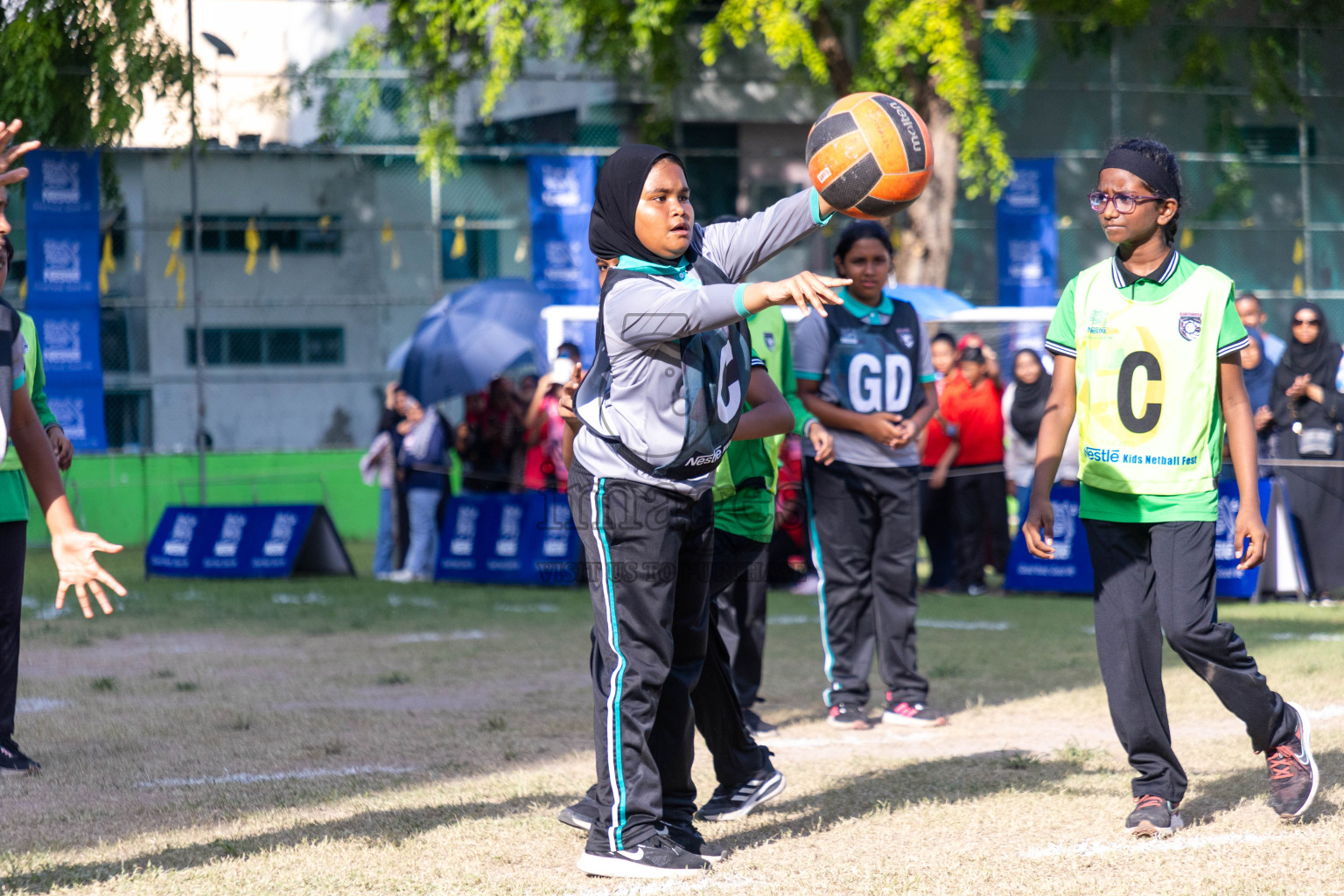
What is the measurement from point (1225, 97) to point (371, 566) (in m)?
15.5

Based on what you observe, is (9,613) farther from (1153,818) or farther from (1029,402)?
(1029,402)

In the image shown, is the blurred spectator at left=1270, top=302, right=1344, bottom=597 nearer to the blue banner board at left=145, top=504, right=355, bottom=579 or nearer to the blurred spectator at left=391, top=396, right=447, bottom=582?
the blurred spectator at left=391, top=396, right=447, bottom=582

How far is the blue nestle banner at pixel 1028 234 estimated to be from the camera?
66.3 ft

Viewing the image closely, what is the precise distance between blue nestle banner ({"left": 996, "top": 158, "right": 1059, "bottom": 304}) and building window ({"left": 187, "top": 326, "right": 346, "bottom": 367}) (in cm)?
911

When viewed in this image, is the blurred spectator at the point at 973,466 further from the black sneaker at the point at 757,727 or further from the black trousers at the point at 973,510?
Result: the black sneaker at the point at 757,727

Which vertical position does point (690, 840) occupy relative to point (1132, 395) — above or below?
below

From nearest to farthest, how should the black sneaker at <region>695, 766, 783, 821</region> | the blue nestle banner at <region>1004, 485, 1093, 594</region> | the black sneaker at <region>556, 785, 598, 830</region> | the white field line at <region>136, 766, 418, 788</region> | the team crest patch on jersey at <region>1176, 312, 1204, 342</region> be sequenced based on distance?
the team crest patch on jersey at <region>1176, 312, 1204, 342</region> < the black sneaker at <region>556, 785, 598, 830</region> < the black sneaker at <region>695, 766, 783, 821</region> < the white field line at <region>136, 766, 418, 788</region> < the blue nestle banner at <region>1004, 485, 1093, 594</region>

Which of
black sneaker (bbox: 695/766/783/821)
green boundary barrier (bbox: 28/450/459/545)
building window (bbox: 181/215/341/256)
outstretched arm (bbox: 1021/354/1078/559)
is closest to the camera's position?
outstretched arm (bbox: 1021/354/1078/559)

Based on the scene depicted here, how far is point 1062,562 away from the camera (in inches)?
473

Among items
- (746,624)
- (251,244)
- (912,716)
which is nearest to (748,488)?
Answer: (746,624)

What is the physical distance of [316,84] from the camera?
810 inches

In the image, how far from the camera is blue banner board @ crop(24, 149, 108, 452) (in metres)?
15.6

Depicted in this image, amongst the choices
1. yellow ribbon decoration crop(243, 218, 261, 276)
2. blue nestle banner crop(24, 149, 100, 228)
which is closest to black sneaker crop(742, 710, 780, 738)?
blue nestle banner crop(24, 149, 100, 228)

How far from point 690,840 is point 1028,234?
1702 centimetres
